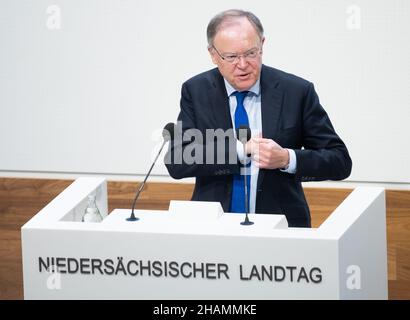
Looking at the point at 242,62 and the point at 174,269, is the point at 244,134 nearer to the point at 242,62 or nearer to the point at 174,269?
the point at 242,62

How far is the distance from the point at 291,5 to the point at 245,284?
2201 millimetres

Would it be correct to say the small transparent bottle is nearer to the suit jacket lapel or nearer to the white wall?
the suit jacket lapel

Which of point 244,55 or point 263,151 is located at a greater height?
point 244,55

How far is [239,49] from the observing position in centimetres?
361

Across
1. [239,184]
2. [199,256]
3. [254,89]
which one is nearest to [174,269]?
[199,256]

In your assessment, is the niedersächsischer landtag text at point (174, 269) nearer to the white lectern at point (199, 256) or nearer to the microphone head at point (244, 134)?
the white lectern at point (199, 256)

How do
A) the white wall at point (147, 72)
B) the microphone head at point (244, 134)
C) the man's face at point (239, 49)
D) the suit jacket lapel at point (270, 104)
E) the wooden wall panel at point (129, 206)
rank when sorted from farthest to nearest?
1. the wooden wall panel at point (129, 206)
2. the white wall at point (147, 72)
3. the suit jacket lapel at point (270, 104)
4. the man's face at point (239, 49)
5. the microphone head at point (244, 134)

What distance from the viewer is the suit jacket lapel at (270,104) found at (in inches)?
146

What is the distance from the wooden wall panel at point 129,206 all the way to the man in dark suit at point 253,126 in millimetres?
1372

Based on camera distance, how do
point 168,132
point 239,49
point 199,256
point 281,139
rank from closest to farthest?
point 199,256 → point 168,132 → point 239,49 → point 281,139

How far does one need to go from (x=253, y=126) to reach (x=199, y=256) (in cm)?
81

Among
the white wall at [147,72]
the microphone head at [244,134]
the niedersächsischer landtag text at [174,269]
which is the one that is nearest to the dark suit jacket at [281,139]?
the microphone head at [244,134]

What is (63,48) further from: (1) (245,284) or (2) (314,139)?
(1) (245,284)

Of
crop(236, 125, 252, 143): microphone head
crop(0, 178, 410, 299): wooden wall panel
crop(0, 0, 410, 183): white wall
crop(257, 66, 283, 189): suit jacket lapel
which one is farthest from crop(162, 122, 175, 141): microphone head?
crop(0, 178, 410, 299): wooden wall panel
